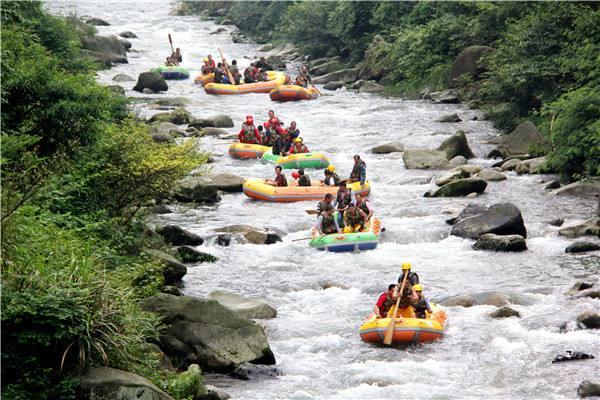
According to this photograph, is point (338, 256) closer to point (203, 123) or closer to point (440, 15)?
point (203, 123)

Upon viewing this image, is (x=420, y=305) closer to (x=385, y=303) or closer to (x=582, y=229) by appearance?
(x=385, y=303)

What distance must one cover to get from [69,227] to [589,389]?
768cm

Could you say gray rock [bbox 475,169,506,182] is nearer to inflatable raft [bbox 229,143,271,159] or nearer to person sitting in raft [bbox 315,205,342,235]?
person sitting in raft [bbox 315,205,342,235]

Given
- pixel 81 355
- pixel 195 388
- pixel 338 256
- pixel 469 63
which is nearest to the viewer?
pixel 81 355

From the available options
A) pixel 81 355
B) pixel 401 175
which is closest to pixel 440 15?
pixel 401 175

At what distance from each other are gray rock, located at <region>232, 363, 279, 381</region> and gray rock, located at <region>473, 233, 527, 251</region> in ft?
24.2

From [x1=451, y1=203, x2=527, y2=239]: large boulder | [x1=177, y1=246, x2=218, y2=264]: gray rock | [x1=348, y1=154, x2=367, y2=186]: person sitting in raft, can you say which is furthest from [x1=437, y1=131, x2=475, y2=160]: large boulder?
[x1=177, y1=246, x2=218, y2=264]: gray rock

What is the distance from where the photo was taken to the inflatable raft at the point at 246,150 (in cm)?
2748

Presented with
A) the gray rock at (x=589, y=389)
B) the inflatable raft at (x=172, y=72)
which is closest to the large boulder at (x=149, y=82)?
the inflatable raft at (x=172, y=72)

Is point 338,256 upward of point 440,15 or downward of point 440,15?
downward

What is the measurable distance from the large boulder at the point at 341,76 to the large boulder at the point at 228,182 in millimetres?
17128

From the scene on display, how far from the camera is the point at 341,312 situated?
15.4 metres

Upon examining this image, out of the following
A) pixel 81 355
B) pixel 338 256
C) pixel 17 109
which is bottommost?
pixel 338 256

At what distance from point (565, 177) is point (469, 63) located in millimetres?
11726
